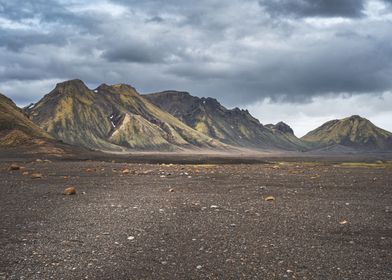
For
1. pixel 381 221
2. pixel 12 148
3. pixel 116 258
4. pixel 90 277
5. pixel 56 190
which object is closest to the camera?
pixel 90 277

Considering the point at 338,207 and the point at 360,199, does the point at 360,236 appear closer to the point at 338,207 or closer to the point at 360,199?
the point at 338,207

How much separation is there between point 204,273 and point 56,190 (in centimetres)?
1763

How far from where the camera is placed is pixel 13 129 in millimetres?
119000

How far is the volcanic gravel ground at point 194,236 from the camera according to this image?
410 inches

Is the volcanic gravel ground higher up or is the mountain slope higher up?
the mountain slope

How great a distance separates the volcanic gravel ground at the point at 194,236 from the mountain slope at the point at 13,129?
91.7 meters

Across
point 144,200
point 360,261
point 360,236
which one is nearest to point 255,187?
point 144,200

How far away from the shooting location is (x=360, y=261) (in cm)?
1107

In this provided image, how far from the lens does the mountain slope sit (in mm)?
108062

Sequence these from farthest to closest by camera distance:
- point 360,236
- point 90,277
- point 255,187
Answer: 1. point 255,187
2. point 360,236
3. point 90,277

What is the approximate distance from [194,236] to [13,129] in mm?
117874

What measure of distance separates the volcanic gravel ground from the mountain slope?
91.7m

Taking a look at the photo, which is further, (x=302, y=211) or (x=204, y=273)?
(x=302, y=211)

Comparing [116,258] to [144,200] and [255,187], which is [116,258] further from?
[255,187]
